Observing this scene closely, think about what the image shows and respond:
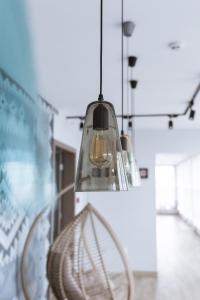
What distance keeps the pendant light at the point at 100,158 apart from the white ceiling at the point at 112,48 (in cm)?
113

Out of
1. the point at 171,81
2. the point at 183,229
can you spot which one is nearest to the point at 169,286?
the point at 171,81

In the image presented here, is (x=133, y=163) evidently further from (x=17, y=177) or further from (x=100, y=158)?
(x=100, y=158)

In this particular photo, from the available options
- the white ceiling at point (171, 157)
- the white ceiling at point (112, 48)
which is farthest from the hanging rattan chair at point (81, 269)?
the white ceiling at point (171, 157)

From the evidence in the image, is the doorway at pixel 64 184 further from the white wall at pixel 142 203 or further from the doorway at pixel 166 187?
the doorway at pixel 166 187

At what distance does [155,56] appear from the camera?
2748mm

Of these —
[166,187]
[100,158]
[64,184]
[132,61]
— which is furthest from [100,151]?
[166,187]

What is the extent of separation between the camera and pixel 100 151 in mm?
1127

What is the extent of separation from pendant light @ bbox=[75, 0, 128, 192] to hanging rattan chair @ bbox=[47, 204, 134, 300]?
1.87m

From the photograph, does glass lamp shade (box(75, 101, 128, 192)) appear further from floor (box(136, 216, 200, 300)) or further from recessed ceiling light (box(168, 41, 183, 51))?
floor (box(136, 216, 200, 300))

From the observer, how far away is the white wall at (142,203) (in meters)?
5.82

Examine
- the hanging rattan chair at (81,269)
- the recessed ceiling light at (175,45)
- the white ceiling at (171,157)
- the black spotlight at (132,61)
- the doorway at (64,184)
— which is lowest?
the hanging rattan chair at (81,269)

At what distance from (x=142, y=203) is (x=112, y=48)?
392 centimetres

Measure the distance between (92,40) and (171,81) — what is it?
126 cm

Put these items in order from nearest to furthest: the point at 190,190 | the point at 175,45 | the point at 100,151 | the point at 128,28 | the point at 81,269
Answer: the point at 100,151
the point at 128,28
the point at 175,45
the point at 81,269
the point at 190,190
